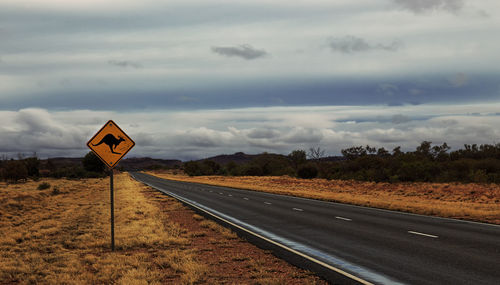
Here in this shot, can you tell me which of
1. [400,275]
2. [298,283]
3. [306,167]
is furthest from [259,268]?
[306,167]

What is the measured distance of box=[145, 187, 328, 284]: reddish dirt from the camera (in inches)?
292

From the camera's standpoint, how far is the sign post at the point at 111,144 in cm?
941

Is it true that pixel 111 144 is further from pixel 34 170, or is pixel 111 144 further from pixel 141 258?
pixel 34 170

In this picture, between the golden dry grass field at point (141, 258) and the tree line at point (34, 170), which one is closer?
the golden dry grass field at point (141, 258)

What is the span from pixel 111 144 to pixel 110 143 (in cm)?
3

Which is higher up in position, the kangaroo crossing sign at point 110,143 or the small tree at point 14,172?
the kangaroo crossing sign at point 110,143

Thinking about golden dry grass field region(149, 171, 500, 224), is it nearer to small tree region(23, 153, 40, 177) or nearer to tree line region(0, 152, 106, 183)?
tree line region(0, 152, 106, 183)

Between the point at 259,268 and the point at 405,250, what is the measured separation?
12.4 feet

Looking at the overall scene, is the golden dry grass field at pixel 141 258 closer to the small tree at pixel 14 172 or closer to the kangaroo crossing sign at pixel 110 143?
the kangaroo crossing sign at pixel 110 143

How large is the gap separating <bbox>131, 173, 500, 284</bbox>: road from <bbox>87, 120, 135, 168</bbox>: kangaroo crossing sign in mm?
4599

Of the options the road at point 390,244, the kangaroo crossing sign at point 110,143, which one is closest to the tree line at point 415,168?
the road at point 390,244

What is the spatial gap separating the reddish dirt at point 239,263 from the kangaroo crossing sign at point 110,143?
2900 millimetres

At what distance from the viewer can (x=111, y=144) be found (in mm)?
9617

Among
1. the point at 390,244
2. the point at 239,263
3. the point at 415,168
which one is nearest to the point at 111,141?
the point at 239,263
